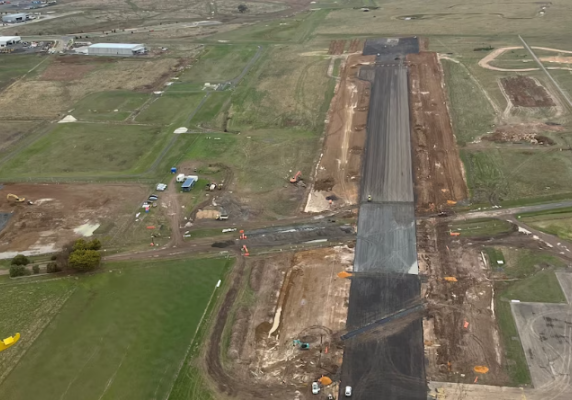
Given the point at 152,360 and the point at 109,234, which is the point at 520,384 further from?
the point at 109,234

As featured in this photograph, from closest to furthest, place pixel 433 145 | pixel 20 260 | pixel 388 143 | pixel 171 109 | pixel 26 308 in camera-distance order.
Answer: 1. pixel 26 308
2. pixel 20 260
3. pixel 433 145
4. pixel 388 143
5. pixel 171 109

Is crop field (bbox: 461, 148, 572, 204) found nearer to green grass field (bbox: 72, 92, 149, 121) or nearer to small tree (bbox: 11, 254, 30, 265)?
small tree (bbox: 11, 254, 30, 265)

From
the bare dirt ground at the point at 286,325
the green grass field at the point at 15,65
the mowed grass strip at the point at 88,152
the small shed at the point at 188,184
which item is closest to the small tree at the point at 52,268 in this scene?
the small shed at the point at 188,184

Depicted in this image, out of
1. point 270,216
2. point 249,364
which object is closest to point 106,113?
point 270,216

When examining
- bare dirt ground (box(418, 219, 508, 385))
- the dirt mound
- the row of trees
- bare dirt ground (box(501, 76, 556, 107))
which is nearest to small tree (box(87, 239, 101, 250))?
the row of trees

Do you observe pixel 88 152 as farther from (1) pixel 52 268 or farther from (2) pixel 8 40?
(2) pixel 8 40

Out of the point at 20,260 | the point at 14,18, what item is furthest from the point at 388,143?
the point at 14,18

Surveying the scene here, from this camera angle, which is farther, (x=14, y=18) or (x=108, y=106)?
(x=14, y=18)
